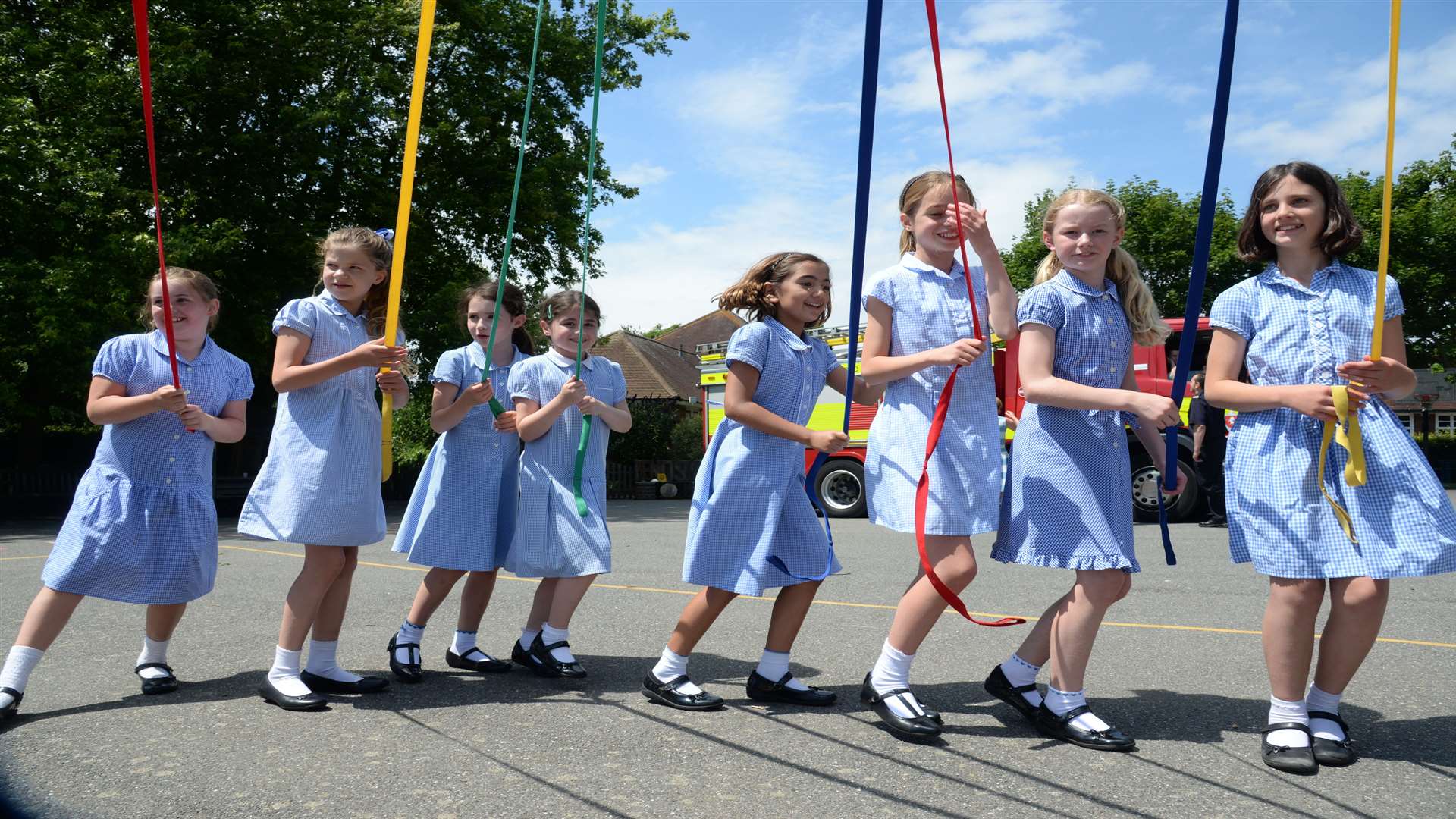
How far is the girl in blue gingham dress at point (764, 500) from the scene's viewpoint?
12.2 feet

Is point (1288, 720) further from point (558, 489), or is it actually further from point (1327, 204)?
point (558, 489)

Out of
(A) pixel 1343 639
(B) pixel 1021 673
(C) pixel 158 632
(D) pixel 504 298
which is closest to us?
(A) pixel 1343 639

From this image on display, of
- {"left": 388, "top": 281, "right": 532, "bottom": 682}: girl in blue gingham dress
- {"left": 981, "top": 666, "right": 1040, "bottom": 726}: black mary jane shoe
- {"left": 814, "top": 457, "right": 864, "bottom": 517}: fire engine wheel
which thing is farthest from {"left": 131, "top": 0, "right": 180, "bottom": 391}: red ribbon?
{"left": 814, "top": 457, "right": 864, "bottom": 517}: fire engine wheel

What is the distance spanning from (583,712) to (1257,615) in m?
3.84

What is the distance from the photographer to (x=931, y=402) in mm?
3562

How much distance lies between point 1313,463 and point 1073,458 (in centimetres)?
65

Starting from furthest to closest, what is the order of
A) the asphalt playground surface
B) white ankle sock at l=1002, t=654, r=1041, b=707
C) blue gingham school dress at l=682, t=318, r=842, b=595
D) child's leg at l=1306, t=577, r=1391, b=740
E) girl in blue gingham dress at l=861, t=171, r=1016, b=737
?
blue gingham school dress at l=682, t=318, r=842, b=595, white ankle sock at l=1002, t=654, r=1041, b=707, girl in blue gingham dress at l=861, t=171, r=1016, b=737, child's leg at l=1306, t=577, r=1391, b=740, the asphalt playground surface

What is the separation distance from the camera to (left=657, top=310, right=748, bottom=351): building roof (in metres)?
55.9

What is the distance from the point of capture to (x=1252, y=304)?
3.34 metres

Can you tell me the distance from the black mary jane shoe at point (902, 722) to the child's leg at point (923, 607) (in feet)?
0.07

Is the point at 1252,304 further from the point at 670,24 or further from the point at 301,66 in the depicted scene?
the point at 670,24

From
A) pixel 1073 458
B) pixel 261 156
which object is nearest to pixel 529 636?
pixel 1073 458

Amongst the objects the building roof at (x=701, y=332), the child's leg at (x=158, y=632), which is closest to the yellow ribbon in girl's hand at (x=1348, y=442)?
the child's leg at (x=158, y=632)

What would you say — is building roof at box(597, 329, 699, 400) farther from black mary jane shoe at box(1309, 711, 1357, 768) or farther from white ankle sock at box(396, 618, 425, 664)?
black mary jane shoe at box(1309, 711, 1357, 768)
